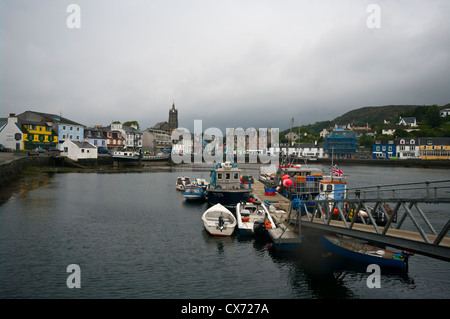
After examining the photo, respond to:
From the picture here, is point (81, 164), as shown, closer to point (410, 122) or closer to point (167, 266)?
point (167, 266)

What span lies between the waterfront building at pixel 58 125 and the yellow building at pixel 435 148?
454 feet

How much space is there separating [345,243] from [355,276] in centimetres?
260

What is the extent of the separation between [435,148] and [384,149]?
67.0 ft

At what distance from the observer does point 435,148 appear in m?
129

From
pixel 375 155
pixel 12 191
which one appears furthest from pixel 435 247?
pixel 375 155

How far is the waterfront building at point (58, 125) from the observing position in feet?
320

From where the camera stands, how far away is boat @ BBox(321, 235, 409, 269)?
59.6 ft

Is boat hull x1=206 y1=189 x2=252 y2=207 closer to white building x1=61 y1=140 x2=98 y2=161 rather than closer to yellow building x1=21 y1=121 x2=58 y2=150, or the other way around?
white building x1=61 y1=140 x2=98 y2=161

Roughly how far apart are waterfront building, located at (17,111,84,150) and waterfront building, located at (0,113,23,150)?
24.2ft

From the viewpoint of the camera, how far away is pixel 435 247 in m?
12.1

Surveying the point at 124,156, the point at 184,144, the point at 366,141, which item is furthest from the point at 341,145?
the point at 124,156

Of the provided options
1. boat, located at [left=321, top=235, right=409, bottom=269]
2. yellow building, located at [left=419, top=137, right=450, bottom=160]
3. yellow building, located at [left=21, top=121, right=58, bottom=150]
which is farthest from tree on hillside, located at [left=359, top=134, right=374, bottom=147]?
boat, located at [left=321, top=235, right=409, bottom=269]
